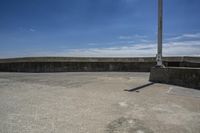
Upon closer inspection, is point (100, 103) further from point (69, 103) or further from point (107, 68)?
point (107, 68)

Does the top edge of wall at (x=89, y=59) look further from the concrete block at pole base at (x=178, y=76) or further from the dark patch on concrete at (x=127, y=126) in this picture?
the dark patch on concrete at (x=127, y=126)

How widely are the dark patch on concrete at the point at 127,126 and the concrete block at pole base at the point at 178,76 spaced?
548 cm

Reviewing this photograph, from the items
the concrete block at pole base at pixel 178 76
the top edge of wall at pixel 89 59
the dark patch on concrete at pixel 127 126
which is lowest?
the dark patch on concrete at pixel 127 126

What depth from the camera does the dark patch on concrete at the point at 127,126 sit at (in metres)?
3.19

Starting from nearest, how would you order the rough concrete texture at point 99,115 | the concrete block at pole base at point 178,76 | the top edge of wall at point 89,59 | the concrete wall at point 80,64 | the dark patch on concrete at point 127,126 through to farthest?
1. the dark patch on concrete at point 127,126
2. the rough concrete texture at point 99,115
3. the concrete block at pole base at point 178,76
4. the concrete wall at point 80,64
5. the top edge of wall at point 89,59

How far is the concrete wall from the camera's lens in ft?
52.0

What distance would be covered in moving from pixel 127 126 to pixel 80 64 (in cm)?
1313

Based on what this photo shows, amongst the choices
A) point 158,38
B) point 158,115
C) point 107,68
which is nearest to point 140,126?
point 158,115

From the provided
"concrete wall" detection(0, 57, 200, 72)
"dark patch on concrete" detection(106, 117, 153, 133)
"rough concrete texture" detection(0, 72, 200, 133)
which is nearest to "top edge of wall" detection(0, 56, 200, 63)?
"concrete wall" detection(0, 57, 200, 72)

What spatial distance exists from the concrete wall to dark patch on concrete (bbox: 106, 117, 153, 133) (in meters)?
12.7

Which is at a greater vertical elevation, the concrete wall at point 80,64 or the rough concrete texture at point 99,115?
the concrete wall at point 80,64

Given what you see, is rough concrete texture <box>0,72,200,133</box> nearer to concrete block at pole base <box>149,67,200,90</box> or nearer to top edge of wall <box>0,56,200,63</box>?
concrete block at pole base <box>149,67,200,90</box>

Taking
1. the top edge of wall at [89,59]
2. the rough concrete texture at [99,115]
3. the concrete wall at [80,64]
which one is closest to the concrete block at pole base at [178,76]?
Answer: the rough concrete texture at [99,115]

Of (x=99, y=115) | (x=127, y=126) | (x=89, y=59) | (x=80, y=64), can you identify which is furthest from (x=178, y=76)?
(x=89, y=59)
